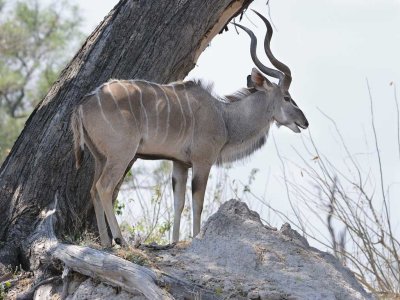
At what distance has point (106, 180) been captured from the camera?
6934mm

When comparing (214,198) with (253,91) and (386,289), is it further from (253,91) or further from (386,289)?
(386,289)

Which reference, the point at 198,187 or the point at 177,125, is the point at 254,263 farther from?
the point at 177,125

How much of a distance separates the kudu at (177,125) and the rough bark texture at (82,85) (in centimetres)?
33

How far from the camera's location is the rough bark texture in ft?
24.1

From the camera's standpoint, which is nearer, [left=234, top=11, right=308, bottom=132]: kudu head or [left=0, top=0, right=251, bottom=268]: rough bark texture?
[left=0, top=0, right=251, bottom=268]: rough bark texture

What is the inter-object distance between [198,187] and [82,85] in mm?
1032

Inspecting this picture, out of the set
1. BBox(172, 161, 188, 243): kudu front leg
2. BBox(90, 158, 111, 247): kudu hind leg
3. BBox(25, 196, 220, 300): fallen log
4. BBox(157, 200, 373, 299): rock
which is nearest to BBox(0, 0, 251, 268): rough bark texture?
BBox(90, 158, 111, 247): kudu hind leg

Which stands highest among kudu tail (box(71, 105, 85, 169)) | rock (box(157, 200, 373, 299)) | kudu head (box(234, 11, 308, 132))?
kudu head (box(234, 11, 308, 132))

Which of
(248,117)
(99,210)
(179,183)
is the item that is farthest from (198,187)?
(248,117)

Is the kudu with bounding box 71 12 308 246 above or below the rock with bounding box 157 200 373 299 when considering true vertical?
above

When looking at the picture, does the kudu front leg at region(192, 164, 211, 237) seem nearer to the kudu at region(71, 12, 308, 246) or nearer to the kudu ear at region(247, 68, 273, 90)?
the kudu at region(71, 12, 308, 246)

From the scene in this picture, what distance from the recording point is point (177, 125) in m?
7.35

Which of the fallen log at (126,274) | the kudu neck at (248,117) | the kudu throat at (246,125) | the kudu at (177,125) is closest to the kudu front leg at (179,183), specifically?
the kudu at (177,125)

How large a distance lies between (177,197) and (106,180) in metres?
0.84
